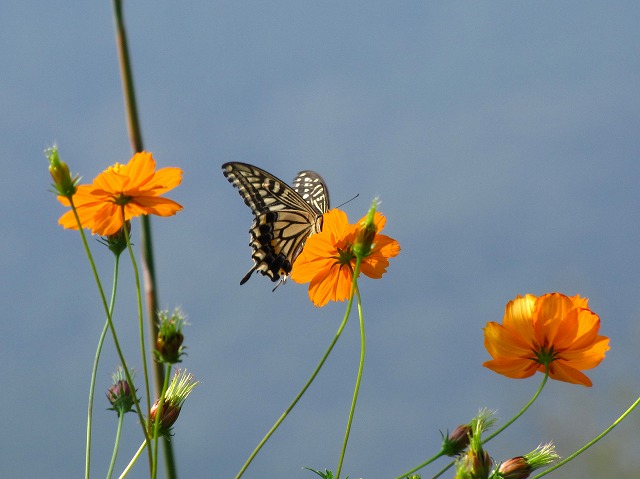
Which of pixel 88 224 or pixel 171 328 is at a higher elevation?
pixel 88 224

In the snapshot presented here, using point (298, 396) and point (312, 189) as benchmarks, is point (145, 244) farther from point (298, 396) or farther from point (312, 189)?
point (312, 189)

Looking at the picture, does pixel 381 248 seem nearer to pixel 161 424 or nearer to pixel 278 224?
pixel 161 424

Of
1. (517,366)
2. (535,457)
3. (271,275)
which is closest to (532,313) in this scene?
(517,366)

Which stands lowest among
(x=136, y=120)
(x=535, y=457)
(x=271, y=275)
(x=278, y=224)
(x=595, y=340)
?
(x=535, y=457)

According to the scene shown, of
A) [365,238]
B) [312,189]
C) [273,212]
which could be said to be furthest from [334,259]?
[312,189]

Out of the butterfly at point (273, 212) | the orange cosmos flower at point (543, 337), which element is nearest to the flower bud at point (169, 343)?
the orange cosmos flower at point (543, 337)

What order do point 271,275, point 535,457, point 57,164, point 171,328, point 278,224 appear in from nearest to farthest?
point 171,328
point 57,164
point 535,457
point 271,275
point 278,224
